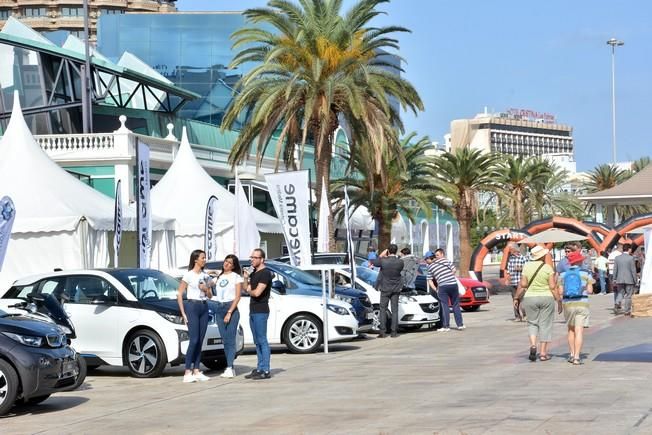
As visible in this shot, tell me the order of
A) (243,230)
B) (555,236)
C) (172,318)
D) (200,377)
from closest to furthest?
(200,377), (172,318), (243,230), (555,236)

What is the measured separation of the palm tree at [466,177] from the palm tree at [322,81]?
16308mm

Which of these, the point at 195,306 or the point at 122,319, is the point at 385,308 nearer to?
the point at 122,319

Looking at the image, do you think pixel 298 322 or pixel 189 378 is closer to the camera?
pixel 189 378

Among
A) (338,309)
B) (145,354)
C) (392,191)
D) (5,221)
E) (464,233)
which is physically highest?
(392,191)

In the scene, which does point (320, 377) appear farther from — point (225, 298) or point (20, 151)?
point (20, 151)

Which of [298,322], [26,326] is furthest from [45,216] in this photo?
[26,326]

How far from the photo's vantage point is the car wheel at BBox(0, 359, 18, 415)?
12.4 m

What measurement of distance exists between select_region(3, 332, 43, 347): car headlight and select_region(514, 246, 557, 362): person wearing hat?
707 cm

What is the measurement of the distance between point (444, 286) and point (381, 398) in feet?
38.9

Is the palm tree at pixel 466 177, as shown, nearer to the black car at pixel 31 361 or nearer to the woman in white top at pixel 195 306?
the woman in white top at pixel 195 306

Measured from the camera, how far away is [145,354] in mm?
16406

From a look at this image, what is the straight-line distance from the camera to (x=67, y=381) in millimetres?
13094

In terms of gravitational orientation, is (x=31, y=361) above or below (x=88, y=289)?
below

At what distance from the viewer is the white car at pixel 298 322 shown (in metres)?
19.7
